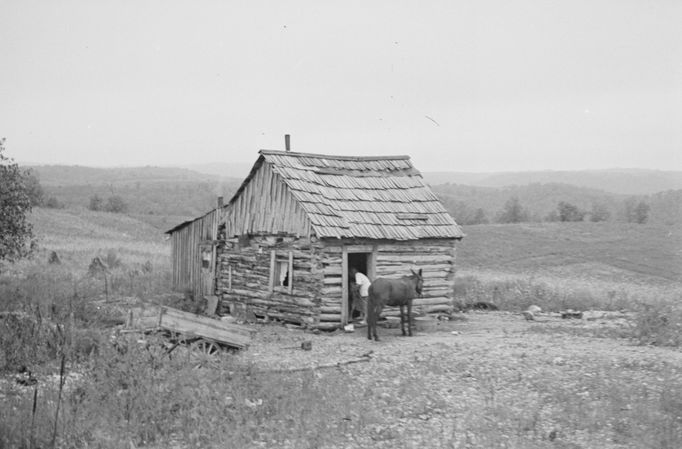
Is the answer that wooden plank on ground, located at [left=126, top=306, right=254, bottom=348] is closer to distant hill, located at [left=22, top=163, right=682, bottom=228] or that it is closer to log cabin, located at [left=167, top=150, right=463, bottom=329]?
log cabin, located at [left=167, top=150, right=463, bottom=329]

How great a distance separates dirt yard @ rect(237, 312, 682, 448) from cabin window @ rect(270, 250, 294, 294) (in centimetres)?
127

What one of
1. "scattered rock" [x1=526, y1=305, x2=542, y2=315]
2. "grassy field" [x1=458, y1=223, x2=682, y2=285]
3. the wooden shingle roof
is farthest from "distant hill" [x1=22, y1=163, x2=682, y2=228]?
"scattered rock" [x1=526, y1=305, x2=542, y2=315]

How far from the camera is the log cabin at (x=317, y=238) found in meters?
17.5

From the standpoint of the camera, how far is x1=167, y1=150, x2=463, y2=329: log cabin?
57.6ft

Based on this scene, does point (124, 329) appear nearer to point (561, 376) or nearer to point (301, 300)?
point (301, 300)

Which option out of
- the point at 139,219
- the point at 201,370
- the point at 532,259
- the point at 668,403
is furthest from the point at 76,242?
the point at 668,403

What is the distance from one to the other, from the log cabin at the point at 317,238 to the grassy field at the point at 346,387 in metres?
1.23

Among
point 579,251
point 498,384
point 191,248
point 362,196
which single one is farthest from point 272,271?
point 579,251

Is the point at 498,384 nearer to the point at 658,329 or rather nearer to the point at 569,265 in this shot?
the point at 658,329

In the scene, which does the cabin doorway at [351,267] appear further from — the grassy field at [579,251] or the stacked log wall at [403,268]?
the grassy field at [579,251]

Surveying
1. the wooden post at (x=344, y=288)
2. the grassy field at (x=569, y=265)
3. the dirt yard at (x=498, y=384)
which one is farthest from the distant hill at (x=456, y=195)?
the dirt yard at (x=498, y=384)

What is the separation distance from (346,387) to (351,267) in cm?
868

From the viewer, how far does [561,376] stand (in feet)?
39.3

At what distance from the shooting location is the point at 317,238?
57.0 feet
